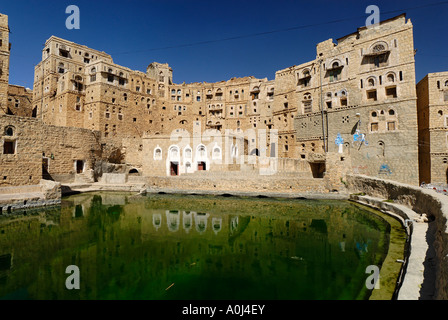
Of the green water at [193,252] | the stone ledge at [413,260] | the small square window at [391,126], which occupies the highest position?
the small square window at [391,126]

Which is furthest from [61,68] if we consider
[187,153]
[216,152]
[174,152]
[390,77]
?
[390,77]

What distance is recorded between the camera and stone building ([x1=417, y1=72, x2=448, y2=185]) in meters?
19.5

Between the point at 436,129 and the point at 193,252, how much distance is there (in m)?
23.6

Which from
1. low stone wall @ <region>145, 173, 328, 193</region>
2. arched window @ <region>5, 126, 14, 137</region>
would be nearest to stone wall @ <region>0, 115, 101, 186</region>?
arched window @ <region>5, 126, 14, 137</region>

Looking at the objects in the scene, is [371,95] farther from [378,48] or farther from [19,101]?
[19,101]

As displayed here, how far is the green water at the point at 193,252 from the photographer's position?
504 centimetres

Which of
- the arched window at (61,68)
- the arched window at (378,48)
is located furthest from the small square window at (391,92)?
the arched window at (61,68)

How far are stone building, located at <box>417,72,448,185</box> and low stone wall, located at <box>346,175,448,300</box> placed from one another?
955 cm

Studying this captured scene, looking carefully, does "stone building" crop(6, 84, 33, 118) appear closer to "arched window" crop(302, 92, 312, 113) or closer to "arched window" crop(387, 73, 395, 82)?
"arched window" crop(302, 92, 312, 113)

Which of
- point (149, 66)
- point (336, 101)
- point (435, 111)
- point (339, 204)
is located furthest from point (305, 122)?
point (149, 66)

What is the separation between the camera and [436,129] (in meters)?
19.8

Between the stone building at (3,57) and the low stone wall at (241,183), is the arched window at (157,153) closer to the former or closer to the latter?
the low stone wall at (241,183)

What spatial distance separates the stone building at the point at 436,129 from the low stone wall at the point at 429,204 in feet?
31.3
